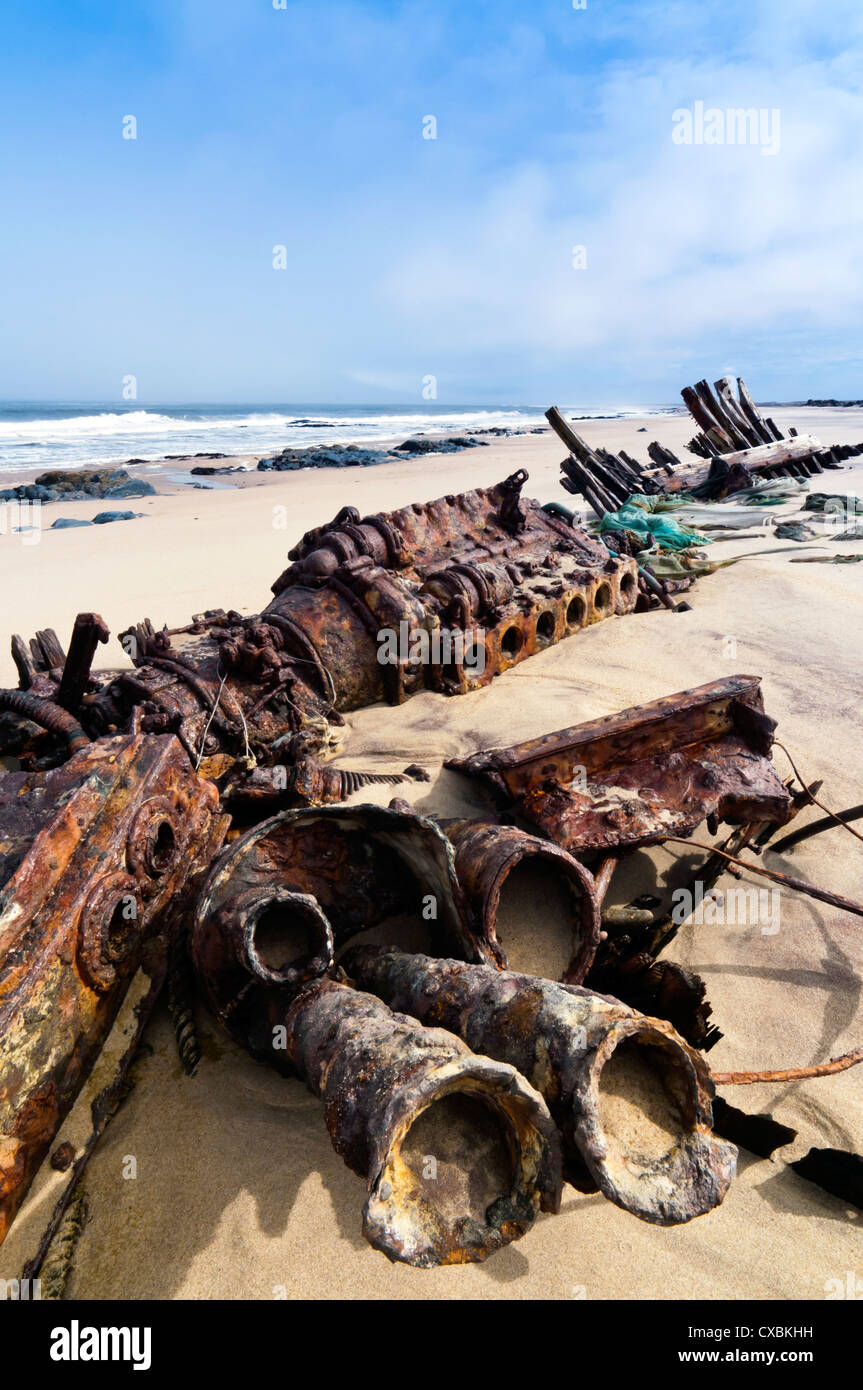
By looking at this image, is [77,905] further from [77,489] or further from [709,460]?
[77,489]

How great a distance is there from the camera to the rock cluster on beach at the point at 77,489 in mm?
19453

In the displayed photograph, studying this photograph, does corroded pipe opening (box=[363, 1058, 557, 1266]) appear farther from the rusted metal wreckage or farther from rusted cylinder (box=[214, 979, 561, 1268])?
the rusted metal wreckage

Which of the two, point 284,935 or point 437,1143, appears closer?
point 437,1143

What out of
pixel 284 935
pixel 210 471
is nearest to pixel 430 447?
pixel 210 471

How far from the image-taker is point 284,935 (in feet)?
7.69

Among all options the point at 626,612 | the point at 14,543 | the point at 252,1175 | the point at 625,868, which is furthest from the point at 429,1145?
the point at 14,543

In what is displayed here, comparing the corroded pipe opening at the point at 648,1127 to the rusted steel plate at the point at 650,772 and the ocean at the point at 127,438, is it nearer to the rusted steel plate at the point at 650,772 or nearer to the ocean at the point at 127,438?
the rusted steel plate at the point at 650,772

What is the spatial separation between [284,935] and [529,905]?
2.84ft

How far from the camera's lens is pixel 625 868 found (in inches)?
126

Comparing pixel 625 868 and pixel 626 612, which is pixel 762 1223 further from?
pixel 626 612

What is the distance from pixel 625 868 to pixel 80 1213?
229 cm

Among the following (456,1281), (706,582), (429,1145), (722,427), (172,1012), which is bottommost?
(456,1281)

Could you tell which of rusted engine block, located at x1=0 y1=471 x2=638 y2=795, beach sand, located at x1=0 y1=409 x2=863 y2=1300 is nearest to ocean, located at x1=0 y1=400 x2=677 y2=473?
rusted engine block, located at x1=0 y1=471 x2=638 y2=795

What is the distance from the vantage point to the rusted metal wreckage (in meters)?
11.9
